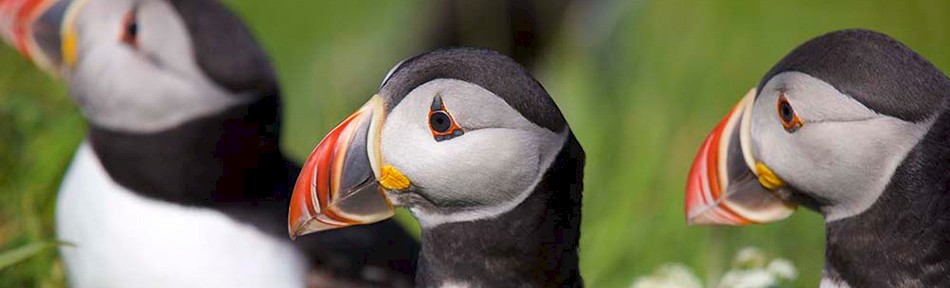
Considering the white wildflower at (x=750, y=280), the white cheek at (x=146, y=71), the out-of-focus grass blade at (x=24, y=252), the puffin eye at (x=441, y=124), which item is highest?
the puffin eye at (x=441, y=124)

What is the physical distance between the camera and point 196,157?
13.5 ft

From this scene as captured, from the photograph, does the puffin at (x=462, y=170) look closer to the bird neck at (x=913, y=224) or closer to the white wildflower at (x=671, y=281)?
the bird neck at (x=913, y=224)

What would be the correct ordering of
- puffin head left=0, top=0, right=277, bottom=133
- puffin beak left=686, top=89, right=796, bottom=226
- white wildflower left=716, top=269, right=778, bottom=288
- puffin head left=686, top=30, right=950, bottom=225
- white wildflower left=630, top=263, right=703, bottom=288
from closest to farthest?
puffin head left=686, top=30, right=950, bottom=225, puffin beak left=686, top=89, right=796, bottom=226, puffin head left=0, top=0, right=277, bottom=133, white wildflower left=716, top=269, right=778, bottom=288, white wildflower left=630, top=263, right=703, bottom=288

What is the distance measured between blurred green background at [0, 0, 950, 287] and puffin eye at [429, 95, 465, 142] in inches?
74.2

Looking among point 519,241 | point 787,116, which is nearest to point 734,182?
point 787,116

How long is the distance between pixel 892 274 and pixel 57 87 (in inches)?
163

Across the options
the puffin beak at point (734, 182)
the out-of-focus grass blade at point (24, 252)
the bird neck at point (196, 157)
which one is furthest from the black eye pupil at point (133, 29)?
the puffin beak at point (734, 182)

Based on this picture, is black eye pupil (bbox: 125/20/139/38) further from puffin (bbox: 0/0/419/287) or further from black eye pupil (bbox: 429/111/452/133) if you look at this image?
black eye pupil (bbox: 429/111/452/133)

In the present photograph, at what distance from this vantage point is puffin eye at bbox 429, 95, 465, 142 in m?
3.01

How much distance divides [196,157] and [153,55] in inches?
11.2

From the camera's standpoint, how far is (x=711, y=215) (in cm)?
333

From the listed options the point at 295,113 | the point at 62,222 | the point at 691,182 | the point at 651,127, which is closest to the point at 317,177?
the point at 691,182

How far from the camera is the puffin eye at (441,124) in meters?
3.01

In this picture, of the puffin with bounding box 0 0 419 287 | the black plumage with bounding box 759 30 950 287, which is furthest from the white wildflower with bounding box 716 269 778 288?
the black plumage with bounding box 759 30 950 287
